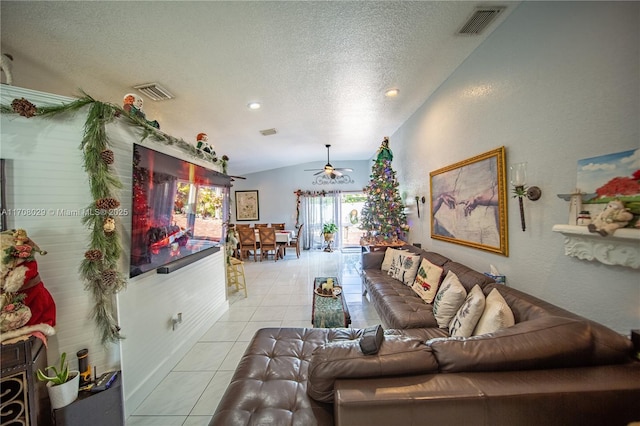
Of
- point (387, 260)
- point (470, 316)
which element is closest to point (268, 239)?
point (387, 260)

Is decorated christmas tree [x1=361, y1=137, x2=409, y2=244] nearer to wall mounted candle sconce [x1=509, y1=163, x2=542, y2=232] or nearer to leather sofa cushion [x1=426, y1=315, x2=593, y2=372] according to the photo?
wall mounted candle sconce [x1=509, y1=163, x2=542, y2=232]

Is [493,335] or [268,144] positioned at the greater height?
[268,144]

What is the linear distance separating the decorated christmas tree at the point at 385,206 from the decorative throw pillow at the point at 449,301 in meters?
2.31

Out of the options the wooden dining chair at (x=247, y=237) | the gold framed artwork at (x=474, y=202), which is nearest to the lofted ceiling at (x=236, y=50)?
the gold framed artwork at (x=474, y=202)

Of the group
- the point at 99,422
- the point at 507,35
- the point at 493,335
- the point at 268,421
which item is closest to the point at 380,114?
the point at 507,35

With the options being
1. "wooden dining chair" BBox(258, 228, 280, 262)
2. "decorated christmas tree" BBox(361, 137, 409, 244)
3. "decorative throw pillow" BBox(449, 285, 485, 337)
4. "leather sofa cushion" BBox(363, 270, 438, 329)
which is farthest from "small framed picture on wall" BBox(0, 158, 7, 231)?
"wooden dining chair" BBox(258, 228, 280, 262)

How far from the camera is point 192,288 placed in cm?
248

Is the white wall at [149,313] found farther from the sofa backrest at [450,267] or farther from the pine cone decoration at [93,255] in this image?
the sofa backrest at [450,267]

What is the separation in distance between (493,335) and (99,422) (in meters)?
2.32

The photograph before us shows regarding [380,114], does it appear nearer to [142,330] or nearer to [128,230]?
[128,230]

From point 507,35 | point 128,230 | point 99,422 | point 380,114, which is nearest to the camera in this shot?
point 99,422

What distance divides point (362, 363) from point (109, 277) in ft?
5.46

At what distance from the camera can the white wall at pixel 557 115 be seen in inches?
48.0

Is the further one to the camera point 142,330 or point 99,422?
point 142,330
